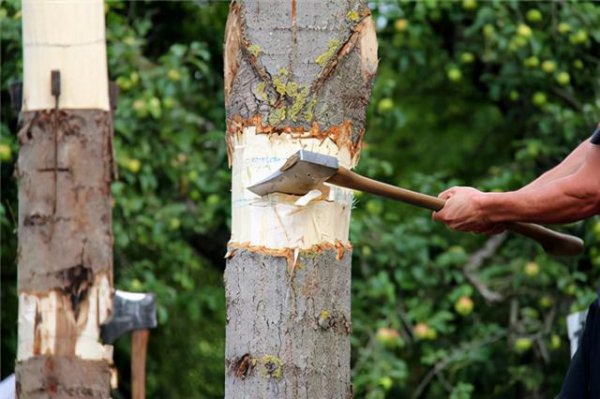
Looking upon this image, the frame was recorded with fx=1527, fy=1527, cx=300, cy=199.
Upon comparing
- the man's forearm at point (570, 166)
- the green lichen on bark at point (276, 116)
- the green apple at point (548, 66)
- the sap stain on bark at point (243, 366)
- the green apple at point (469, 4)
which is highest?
the green apple at point (469, 4)

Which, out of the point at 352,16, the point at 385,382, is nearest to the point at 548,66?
the point at 385,382

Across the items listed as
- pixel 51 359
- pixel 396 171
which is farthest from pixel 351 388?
pixel 396 171

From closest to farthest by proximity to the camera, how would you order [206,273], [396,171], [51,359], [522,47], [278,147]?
[278,147]
[51,359]
[522,47]
[206,273]
[396,171]

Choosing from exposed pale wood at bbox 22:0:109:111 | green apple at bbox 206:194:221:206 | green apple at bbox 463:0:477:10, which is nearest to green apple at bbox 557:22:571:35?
green apple at bbox 463:0:477:10

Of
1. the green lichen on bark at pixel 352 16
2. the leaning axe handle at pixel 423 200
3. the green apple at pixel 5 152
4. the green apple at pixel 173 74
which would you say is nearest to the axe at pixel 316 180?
the leaning axe handle at pixel 423 200

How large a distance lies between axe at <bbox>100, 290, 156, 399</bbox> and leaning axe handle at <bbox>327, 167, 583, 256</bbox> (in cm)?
192

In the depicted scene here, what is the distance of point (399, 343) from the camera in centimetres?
759

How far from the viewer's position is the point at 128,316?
18.6ft

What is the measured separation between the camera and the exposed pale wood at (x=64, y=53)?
5.56 metres

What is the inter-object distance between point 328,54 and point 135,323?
2415 millimetres

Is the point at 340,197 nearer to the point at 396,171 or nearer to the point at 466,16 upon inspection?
the point at 466,16

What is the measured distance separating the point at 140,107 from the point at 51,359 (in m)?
2.17

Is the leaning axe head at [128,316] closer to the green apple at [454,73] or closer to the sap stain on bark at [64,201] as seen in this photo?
the sap stain on bark at [64,201]

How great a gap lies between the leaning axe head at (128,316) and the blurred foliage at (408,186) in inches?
58.0
